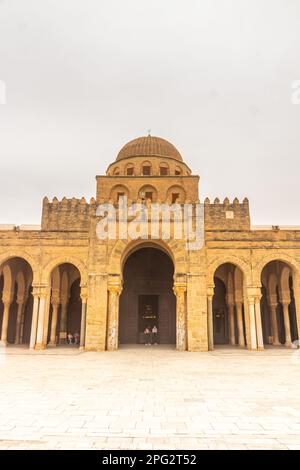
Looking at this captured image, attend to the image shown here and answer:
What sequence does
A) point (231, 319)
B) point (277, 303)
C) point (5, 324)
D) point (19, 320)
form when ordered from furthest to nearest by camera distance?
point (231, 319) → point (277, 303) → point (19, 320) → point (5, 324)

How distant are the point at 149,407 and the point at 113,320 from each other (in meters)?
11.0

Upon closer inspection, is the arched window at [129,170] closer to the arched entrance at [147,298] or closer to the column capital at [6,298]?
the arched entrance at [147,298]

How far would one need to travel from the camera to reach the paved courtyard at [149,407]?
4305mm

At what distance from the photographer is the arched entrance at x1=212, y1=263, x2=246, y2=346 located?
A: 20594 mm

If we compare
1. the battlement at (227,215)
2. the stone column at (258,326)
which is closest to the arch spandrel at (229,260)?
the stone column at (258,326)

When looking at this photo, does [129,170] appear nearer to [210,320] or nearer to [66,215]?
[66,215]

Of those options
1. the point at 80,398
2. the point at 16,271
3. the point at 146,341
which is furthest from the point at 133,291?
the point at 80,398

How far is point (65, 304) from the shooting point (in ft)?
72.3

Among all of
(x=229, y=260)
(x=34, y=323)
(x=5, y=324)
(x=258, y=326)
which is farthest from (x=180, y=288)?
(x=5, y=324)

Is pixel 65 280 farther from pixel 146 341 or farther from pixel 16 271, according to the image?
pixel 146 341

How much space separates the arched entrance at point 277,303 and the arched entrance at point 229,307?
5.28ft

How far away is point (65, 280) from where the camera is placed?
2217 cm

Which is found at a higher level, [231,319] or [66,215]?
[66,215]

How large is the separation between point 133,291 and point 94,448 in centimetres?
1832
